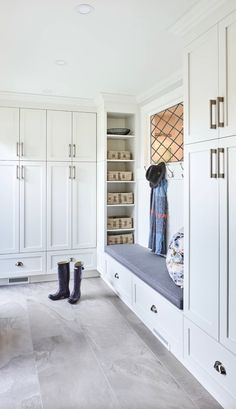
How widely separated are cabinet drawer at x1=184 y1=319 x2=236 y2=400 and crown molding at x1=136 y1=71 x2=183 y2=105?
2268 mm

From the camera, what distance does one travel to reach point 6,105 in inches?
163

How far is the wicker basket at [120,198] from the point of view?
4.29 metres

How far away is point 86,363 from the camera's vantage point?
7.95 feet

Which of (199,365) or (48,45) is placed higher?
(48,45)

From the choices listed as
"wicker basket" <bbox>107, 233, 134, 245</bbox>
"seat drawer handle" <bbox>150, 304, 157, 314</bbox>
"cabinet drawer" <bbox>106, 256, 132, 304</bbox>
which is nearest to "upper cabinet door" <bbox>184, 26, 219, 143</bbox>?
"seat drawer handle" <bbox>150, 304, 157, 314</bbox>

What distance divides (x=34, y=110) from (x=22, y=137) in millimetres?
385

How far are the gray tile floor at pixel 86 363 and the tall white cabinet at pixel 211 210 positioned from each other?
A: 0.23m

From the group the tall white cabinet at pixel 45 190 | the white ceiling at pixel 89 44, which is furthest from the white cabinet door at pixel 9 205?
the white ceiling at pixel 89 44

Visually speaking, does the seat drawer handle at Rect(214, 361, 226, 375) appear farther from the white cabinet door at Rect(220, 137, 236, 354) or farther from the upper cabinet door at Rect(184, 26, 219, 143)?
the upper cabinet door at Rect(184, 26, 219, 143)

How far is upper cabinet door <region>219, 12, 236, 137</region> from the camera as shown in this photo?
1768 mm

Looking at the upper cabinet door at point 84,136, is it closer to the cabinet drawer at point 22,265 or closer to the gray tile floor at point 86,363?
the cabinet drawer at point 22,265

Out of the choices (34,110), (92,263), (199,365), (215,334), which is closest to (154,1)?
(215,334)

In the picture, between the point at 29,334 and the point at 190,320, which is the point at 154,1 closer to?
the point at 190,320

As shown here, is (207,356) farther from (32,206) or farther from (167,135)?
(32,206)
